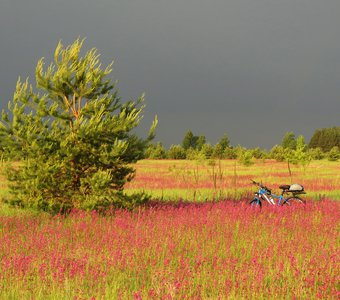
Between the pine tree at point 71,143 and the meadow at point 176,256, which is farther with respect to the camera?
the pine tree at point 71,143

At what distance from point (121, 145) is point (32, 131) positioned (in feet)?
8.21

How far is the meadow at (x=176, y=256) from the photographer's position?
5.34 metres

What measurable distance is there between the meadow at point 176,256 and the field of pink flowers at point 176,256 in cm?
2

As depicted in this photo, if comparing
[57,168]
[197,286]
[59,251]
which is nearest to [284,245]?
[197,286]

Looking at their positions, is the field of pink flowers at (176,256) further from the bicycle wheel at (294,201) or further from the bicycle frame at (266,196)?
the bicycle wheel at (294,201)

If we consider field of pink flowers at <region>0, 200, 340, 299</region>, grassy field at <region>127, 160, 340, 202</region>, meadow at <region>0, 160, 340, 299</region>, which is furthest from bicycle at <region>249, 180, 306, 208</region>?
grassy field at <region>127, 160, 340, 202</region>

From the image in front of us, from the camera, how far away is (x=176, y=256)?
7195mm

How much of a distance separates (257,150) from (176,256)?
9104cm

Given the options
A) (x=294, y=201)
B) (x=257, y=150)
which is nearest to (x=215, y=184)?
(x=294, y=201)

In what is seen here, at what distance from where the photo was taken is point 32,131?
11.7m

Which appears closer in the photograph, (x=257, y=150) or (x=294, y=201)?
(x=294, y=201)

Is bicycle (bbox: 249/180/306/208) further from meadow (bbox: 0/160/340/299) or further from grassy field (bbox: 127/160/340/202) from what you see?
grassy field (bbox: 127/160/340/202)

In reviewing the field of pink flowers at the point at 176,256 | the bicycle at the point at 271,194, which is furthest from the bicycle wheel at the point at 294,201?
the field of pink flowers at the point at 176,256

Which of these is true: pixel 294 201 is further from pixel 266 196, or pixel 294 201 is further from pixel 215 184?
pixel 215 184
